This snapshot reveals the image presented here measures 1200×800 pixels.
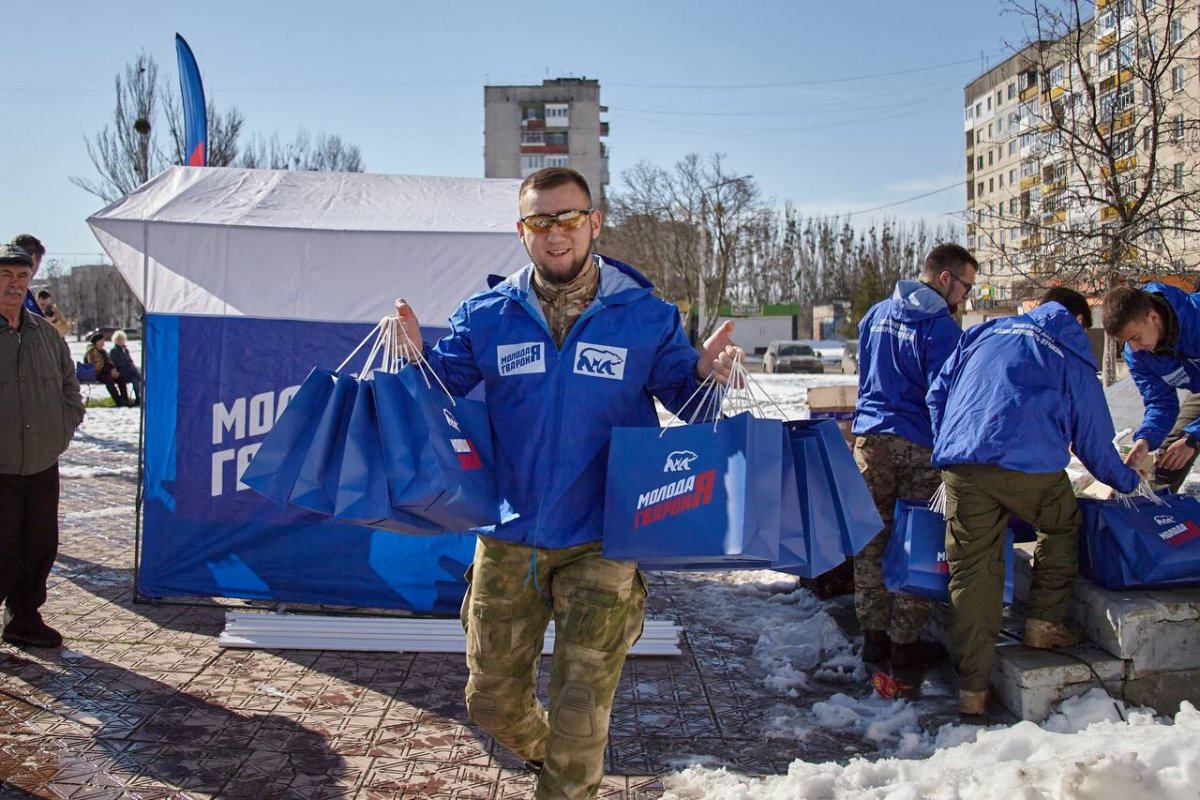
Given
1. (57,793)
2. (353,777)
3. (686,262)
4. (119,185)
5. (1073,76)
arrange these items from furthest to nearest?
1. (686,262)
2. (119,185)
3. (1073,76)
4. (353,777)
5. (57,793)

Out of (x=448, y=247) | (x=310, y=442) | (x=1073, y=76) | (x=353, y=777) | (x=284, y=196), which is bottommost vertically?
(x=353, y=777)

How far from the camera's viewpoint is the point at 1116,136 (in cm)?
938

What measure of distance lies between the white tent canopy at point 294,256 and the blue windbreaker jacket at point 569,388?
2608 mm

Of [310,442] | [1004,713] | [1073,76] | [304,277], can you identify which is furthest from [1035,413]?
[1073,76]

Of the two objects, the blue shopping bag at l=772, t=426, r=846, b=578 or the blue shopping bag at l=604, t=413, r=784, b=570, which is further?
the blue shopping bag at l=772, t=426, r=846, b=578

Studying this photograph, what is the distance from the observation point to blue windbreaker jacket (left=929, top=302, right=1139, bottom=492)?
14.2 feet

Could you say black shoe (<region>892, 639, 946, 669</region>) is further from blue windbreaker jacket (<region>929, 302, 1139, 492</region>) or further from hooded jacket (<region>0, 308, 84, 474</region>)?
hooded jacket (<region>0, 308, 84, 474</region>)

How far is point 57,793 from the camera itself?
3676 mm

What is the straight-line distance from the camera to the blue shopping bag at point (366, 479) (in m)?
3.17

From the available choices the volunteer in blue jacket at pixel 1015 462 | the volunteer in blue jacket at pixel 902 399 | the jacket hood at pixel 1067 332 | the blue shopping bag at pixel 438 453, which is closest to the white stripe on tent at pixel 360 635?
the volunteer in blue jacket at pixel 902 399

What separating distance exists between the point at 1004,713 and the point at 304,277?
4.37 metres

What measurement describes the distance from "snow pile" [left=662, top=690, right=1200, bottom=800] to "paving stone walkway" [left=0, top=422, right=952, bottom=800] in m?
0.33

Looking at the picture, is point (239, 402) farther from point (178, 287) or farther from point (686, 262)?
point (686, 262)

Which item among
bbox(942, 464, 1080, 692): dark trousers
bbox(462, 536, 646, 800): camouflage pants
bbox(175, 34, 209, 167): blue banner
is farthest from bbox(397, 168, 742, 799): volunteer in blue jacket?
bbox(175, 34, 209, 167): blue banner
